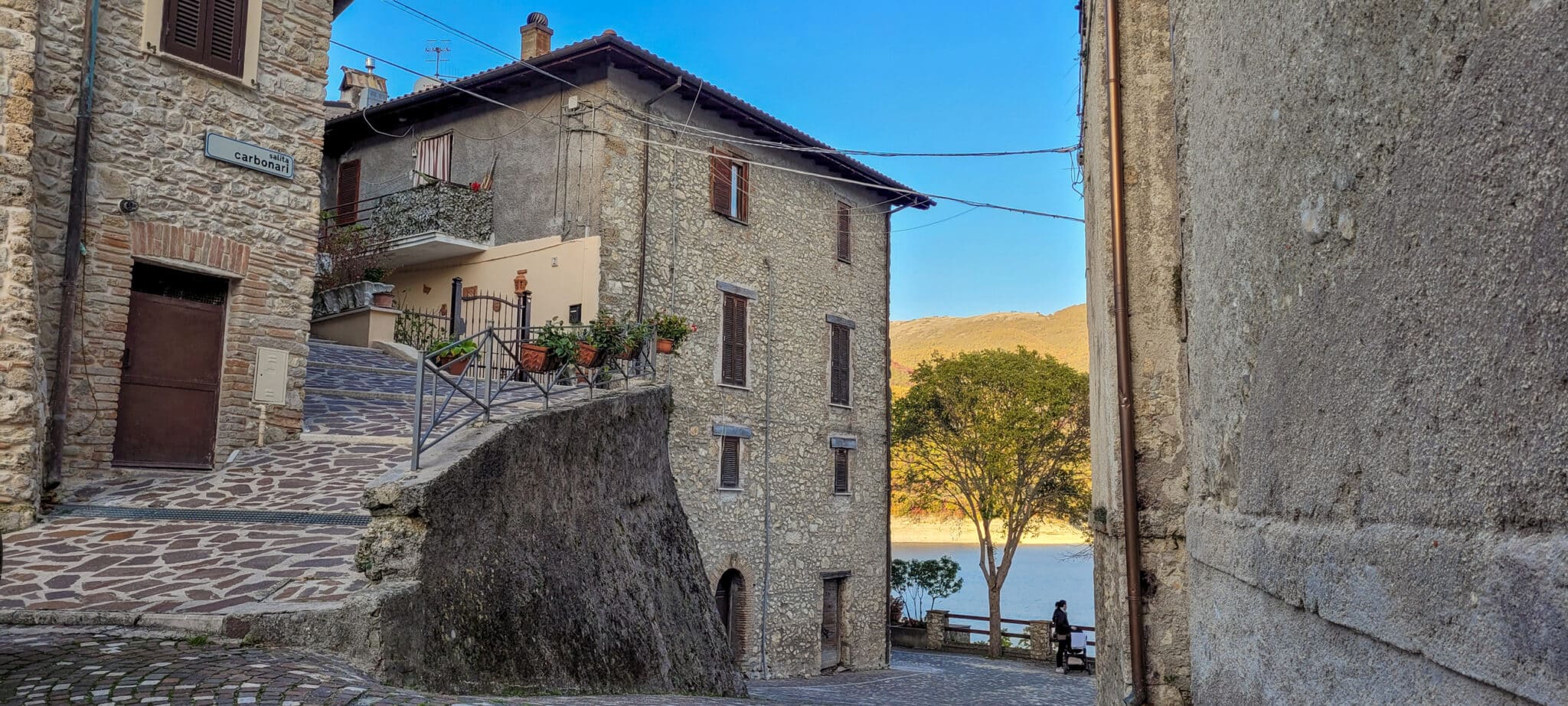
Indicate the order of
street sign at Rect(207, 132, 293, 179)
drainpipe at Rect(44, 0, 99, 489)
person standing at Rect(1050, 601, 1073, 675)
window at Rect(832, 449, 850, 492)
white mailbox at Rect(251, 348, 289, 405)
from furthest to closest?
person standing at Rect(1050, 601, 1073, 675)
window at Rect(832, 449, 850, 492)
white mailbox at Rect(251, 348, 289, 405)
street sign at Rect(207, 132, 293, 179)
drainpipe at Rect(44, 0, 99, 489)

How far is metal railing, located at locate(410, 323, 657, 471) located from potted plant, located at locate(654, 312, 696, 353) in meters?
0.14

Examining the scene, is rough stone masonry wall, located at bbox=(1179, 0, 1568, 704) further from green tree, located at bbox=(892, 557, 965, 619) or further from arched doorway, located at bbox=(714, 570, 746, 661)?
green tree, located at bbox=(892, 557, 965, 619)

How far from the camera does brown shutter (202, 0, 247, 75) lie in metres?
9.40

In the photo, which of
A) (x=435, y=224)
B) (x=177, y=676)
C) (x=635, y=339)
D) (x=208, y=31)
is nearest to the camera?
(x=177, y=676)

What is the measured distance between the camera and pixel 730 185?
17922 mm

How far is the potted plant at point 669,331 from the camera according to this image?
14.4 metres

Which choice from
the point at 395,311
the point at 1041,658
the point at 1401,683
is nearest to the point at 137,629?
the point at 1401,683

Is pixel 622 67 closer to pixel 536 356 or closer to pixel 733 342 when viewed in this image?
pixel 733 342

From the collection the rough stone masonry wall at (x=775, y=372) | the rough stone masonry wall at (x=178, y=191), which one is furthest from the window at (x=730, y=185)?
the rough stone masonry wall at (x=178, y=191)

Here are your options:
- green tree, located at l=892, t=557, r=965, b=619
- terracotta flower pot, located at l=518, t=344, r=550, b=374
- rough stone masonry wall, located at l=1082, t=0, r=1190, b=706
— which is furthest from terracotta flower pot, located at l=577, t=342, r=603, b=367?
green tree, located at l=892, t=557, r=965, b=619

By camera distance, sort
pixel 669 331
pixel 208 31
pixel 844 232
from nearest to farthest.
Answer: pixel 208 31 < pixel 669 331 < pixel 844 232

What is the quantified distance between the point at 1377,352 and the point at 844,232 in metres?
18.7

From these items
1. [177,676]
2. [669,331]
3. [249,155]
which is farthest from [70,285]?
[669,331]

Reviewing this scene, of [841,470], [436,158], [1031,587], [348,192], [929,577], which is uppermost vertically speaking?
[436,158]
